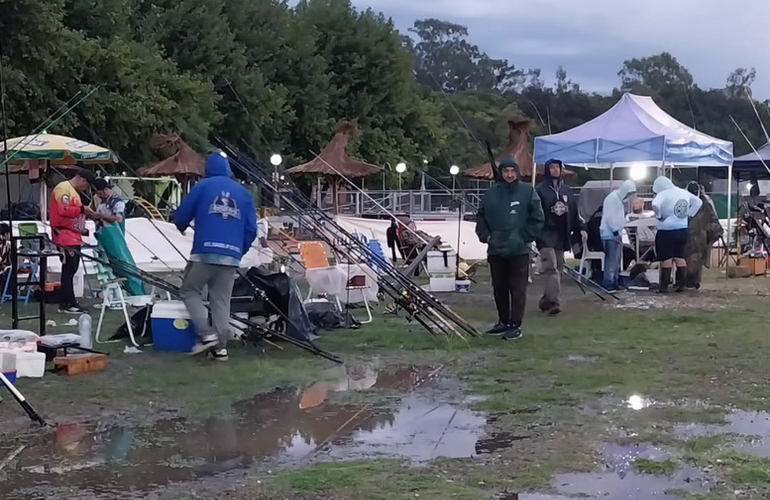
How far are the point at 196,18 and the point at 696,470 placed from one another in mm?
32035

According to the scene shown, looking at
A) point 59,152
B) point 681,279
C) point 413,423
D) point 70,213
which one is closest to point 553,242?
point 681,279

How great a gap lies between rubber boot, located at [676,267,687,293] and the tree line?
3357 millimetres

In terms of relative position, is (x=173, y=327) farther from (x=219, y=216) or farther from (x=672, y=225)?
(x=672, y=225)

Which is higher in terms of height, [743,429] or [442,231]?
[442,231]

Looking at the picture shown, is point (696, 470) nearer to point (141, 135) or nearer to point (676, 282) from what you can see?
point (676, 282)

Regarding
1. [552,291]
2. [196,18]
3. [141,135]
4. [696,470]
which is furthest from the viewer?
[196,18]

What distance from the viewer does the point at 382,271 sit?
34.8ft

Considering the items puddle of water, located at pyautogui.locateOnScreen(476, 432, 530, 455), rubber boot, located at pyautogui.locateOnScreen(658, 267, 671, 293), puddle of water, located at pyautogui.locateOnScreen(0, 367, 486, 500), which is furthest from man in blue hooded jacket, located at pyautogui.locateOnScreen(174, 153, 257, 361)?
rubber boot, located at pyautogui.locateOnScreen(658, 267, 671, 293)

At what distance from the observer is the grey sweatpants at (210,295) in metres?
7.70

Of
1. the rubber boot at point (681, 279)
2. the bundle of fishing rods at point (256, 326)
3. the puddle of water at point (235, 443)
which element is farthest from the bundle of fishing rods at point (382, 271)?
the rubber boot at point (681, 279)

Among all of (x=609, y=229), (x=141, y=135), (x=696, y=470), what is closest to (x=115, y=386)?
(x=696, y=470)

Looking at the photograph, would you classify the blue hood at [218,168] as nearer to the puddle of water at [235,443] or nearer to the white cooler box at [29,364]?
the white cooler box at [29,364]

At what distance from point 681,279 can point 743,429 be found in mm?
8201

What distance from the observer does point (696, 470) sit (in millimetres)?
4938
